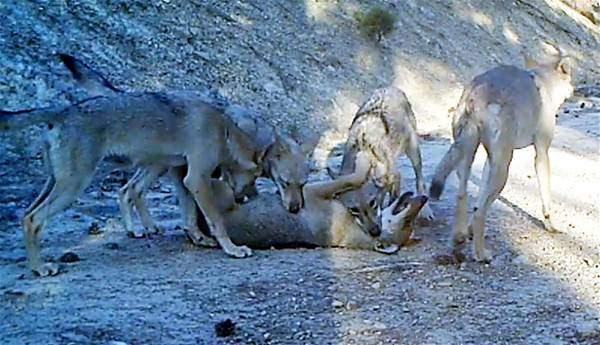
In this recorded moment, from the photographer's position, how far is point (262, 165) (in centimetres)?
773

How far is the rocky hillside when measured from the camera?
14102 millimetres

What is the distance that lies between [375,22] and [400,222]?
11.9m

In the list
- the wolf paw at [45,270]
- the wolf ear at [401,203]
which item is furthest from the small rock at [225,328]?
the wolf ear at [401,203]

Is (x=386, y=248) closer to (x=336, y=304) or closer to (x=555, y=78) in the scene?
(x=336, y=304)

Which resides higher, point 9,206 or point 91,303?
point 91,303

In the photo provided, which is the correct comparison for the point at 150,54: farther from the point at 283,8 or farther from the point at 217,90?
the point at 283,8

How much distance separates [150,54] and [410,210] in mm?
8606

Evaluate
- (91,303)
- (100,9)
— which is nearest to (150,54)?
(100,9)

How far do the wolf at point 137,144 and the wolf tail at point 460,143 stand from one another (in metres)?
1.46

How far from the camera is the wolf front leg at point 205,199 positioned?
730 centimetres

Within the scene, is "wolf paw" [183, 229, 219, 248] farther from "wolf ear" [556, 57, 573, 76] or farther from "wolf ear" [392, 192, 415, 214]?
"wolf ear" [556, 57, 573, 76]

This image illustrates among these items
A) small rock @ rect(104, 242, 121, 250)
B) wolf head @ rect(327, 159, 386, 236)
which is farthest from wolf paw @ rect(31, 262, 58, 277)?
wolf head @ rect(327, 159, 386, 236)

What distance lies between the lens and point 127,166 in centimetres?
751

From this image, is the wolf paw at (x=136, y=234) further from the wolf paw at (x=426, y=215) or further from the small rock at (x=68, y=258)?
the wolf paw at (x=426, y=215)
